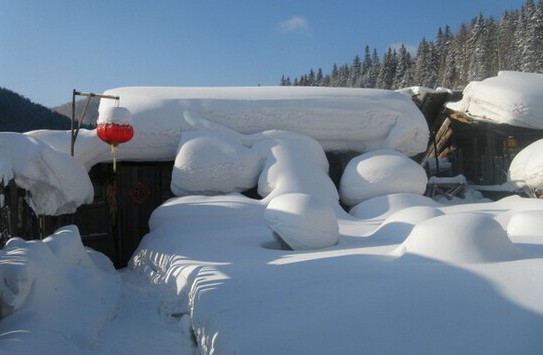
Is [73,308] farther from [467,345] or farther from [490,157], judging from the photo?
[490,157]

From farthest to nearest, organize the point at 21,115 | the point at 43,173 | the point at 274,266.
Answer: the point at 21,115 → the point at 43,173 → the point at 274,266

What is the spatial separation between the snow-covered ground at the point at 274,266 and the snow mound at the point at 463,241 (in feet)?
0.04

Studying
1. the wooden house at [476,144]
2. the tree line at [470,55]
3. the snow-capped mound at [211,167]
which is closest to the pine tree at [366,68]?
the tree line at [470,55]

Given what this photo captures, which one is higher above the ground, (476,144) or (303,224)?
(476,144)

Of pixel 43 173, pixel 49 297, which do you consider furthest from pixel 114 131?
pixel 49 297

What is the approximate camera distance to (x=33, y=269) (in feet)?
12.8

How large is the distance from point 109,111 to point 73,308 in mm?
3825

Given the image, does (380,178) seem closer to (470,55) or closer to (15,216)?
(15,216)

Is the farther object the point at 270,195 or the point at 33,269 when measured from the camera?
the point at 270,195

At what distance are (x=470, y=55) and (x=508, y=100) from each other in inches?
1073

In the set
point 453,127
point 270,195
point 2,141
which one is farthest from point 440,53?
point 2,141

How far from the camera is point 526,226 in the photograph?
15.6 feet

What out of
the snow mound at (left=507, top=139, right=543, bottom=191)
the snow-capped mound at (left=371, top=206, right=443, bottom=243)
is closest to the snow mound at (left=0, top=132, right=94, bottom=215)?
the snow-capped mound at (left=371, top=206, right=443, bottom=243)

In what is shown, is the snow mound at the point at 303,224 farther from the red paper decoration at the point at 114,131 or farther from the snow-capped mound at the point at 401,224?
the red paper decoration at the point at 114,131
